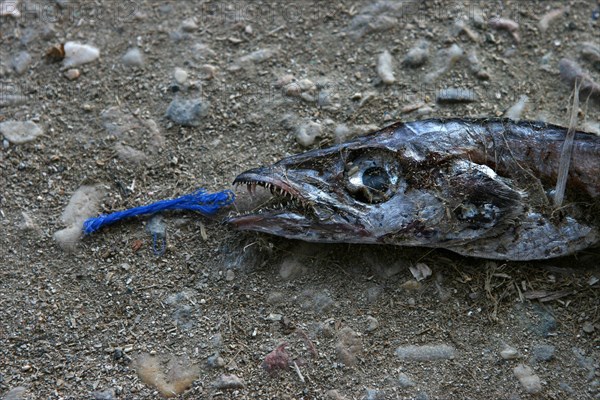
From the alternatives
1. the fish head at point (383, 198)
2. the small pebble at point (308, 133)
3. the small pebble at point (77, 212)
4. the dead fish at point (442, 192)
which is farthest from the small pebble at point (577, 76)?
the small pebble at point (77, 212)

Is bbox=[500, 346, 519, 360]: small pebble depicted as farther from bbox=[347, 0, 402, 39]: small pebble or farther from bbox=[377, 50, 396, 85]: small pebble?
bbox=[347, 0, 402, 39]: small pebble

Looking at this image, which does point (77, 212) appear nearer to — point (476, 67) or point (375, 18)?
point (375, 18)

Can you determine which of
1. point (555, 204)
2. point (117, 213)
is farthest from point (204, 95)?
point (555, 204)

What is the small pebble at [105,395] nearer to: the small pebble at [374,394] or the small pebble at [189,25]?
the small pebble at [374,394]

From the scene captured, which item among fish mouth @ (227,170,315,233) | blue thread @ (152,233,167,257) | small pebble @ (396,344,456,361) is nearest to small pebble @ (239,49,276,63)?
fish mouth @ (227,170,315,233)

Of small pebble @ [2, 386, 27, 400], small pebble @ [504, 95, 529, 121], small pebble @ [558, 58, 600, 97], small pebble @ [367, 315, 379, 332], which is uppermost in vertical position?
small pebble @ [558, 58, 600, 97]

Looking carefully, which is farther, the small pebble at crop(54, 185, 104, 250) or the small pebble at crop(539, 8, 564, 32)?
the small pebble at crop(539, 8, 564, 32)
